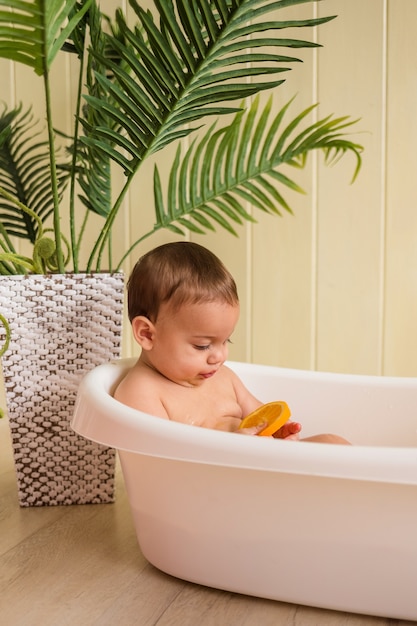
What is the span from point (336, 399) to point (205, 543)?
1.80 ft

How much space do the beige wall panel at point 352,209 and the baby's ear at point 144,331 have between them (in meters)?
0.91

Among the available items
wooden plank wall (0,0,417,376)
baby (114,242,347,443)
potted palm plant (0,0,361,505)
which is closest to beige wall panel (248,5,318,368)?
wooden plank wall (0,0,417,376)

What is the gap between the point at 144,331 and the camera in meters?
1.44

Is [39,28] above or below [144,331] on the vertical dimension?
above

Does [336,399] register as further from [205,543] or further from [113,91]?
[113,91]

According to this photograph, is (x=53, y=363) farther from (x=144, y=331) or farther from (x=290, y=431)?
(x=290, y=431)

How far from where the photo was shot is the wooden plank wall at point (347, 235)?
2143mm

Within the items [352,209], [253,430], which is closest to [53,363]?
[253,430]

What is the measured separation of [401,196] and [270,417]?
3.19 feet

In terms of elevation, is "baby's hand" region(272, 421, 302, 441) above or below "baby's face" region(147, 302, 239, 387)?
below

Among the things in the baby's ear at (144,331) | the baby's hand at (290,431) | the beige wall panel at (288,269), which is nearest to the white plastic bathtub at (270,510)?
the baby's ear at (144,331)

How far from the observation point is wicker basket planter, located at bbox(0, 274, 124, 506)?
161 cm

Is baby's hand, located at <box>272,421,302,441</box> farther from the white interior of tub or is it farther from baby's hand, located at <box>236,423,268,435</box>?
the white interior of tub

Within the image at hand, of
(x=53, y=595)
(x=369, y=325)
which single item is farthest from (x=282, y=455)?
(x=369, y=325)
